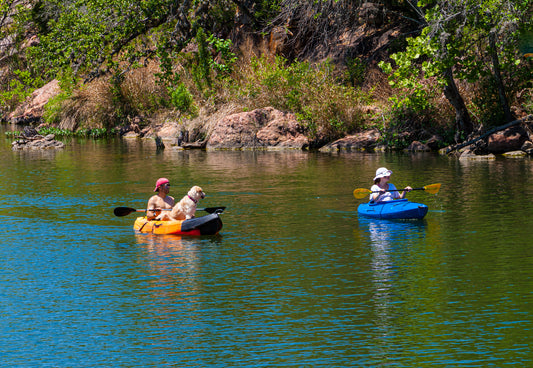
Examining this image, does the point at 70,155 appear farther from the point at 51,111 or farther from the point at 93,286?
the point at 93,286

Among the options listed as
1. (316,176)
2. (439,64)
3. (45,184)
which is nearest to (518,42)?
(439,64)

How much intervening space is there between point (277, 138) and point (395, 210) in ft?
57.3

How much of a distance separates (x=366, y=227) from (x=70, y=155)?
19448mm

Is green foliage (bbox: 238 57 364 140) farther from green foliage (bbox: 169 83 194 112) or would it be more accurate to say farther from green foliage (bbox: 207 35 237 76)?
green foliage (bbox: 169 83 194 112)

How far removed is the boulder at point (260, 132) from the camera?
33562mm

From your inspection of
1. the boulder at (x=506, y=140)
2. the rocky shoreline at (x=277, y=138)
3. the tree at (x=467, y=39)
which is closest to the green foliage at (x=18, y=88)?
the rocky shoreline at (x=277, y=138)

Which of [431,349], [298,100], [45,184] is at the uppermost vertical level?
[298,100]

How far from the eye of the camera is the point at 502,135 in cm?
2791

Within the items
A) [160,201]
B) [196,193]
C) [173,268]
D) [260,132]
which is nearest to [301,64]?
[260,132]

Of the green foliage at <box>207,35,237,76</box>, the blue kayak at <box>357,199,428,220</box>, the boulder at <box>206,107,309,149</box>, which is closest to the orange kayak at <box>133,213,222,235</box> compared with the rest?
the blue kayak at <box>357,199,428,220</box>

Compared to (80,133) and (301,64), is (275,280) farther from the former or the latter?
(80,133)

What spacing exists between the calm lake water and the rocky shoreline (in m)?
5.96

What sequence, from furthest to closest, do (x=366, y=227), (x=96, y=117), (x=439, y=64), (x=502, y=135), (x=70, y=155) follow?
(x=96, y=117) < (x=70, y=155) < (x=502, y=135) < (x=439, y=64) < (x=366, y=227)

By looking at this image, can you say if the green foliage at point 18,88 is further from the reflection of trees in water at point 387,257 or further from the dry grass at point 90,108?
the reflection of trees in water at point 387,257
